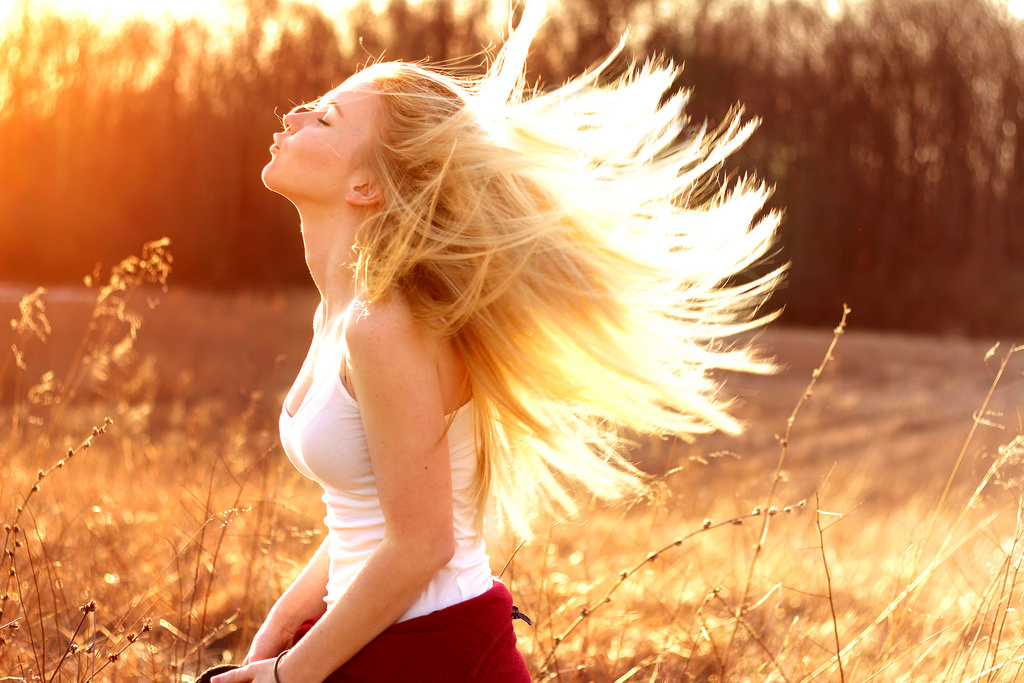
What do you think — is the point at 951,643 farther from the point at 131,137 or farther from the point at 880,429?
the point at 131,137

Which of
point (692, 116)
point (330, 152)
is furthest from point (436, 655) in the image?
point (692, 116)

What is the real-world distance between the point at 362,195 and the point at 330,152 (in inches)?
4.1

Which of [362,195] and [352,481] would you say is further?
[362,195]

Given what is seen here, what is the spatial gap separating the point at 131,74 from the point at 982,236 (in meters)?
20.0

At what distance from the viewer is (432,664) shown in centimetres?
169

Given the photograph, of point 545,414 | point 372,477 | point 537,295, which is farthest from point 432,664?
point 537,295

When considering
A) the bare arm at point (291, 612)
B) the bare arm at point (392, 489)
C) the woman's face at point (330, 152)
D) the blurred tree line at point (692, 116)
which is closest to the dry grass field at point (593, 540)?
the bare arm at point (291, 612)

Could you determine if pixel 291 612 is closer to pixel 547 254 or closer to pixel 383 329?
pixel 383 329

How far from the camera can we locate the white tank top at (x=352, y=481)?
170 centimetres

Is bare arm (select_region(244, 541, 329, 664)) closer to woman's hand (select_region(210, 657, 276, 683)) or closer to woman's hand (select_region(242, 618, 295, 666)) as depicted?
woman's hand (select_region(242, 618, 295, 666))

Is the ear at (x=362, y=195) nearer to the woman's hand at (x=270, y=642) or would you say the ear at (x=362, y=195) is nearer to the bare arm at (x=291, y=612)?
the bare arm at (x=291, y=612)

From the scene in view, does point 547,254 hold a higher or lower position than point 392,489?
higher

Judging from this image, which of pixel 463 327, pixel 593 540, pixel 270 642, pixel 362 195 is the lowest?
pixel 593 540

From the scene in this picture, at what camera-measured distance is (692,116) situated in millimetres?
21156
